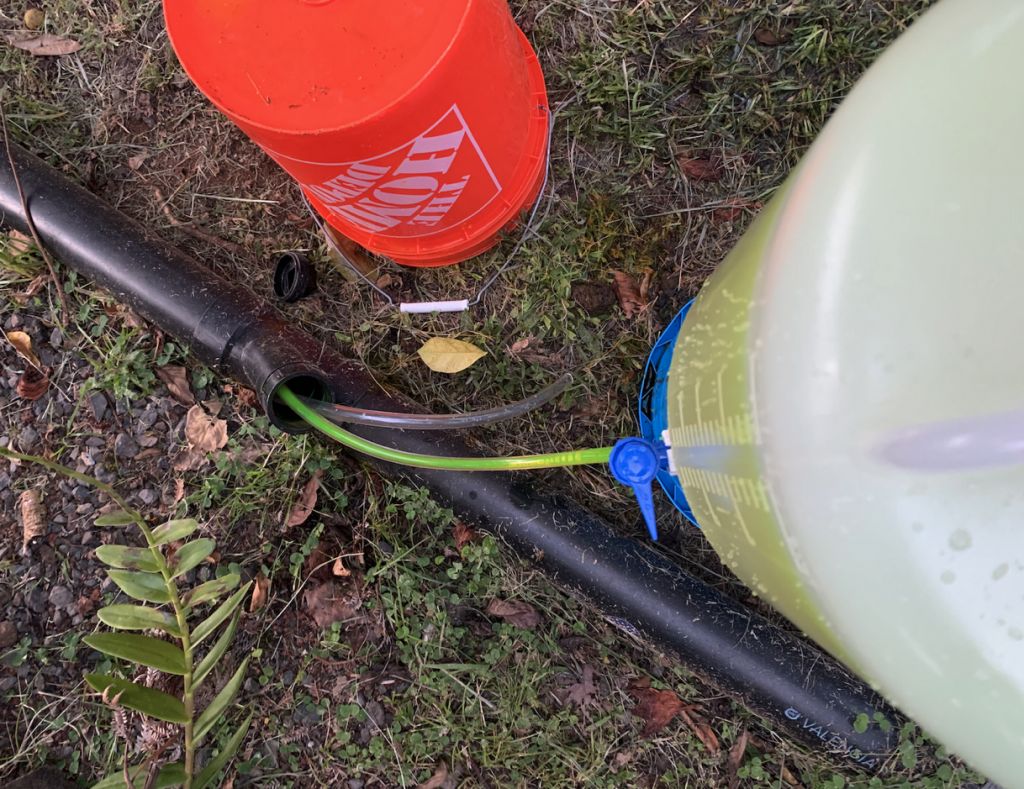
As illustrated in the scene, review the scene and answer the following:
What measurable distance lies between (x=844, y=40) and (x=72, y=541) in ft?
7.17

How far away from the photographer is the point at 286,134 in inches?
40.2

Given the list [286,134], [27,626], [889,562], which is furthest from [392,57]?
[27,626]

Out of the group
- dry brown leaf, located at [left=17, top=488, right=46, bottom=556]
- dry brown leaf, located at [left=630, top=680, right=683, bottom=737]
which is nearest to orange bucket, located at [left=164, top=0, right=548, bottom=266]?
dry brown leaf, located at [left=17, top=488, right=46, bottom=556]

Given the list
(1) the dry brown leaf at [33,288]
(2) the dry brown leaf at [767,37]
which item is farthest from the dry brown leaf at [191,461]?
(2) the dry brown leaf at [767,37]

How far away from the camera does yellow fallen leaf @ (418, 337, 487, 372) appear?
1652 mm

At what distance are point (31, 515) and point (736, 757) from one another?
1810 millimetres

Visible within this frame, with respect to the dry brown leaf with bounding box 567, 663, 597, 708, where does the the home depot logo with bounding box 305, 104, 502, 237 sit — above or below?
above

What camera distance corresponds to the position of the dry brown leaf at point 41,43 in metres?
1.79

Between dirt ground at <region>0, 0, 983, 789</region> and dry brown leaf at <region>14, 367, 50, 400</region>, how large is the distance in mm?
15

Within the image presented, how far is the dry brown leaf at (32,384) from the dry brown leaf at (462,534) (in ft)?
3.64

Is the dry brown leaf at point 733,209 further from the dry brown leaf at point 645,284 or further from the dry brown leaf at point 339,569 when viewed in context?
the dry brown leaf at point 339,569

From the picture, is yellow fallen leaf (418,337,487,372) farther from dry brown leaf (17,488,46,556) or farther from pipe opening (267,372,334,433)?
dry brown leaf (17,488,46,556)

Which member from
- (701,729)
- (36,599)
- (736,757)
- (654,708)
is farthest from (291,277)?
(736,757)

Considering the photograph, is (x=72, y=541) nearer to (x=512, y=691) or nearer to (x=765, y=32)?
(x=512, y=691)
